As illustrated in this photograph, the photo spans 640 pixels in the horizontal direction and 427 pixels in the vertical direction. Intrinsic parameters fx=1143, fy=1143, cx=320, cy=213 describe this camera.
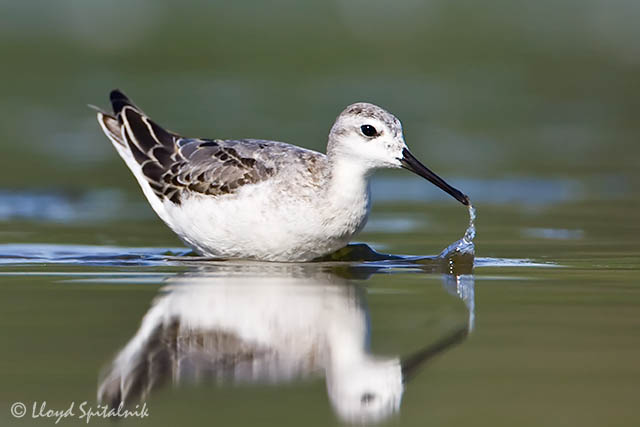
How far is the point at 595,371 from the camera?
6.48 metres

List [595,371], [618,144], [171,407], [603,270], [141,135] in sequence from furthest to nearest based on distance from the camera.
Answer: [618,144] → [141,135] → [603,270] → [595,371] → [171,407]

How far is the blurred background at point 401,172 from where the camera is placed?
6363 millimetres

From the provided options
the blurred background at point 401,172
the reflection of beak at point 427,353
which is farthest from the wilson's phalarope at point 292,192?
the reflection of beak at point 427,353

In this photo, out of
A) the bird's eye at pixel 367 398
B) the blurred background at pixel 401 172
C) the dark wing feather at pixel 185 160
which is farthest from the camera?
the dark wing feather at pixel 185 160

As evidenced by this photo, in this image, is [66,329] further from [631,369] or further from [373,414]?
[631,369]

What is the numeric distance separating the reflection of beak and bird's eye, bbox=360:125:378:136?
8.57 ft

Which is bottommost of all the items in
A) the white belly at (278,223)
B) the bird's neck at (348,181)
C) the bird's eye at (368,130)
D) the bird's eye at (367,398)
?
the bird's eye at (367,398)

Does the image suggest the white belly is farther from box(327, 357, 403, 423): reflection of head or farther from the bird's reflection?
box(327, 357, 403, 423): reflection of head

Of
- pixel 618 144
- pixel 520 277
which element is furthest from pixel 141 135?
pixel 618 144

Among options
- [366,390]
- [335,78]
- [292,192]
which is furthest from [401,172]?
[335,78]

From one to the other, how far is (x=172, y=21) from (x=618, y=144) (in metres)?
18.5

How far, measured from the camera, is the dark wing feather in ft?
32.6

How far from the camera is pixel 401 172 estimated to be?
17.2m

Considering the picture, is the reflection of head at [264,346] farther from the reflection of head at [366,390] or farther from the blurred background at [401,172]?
the blurred background at [401,172]
